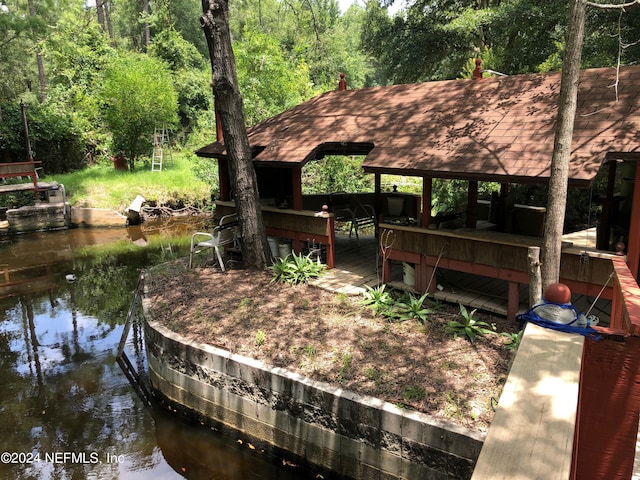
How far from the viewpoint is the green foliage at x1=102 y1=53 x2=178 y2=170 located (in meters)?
21.1

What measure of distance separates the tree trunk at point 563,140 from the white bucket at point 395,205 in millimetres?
5975

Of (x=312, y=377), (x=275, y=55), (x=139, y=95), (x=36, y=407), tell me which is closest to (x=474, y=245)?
(x=312, y=377)

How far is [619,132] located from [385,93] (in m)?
4.67

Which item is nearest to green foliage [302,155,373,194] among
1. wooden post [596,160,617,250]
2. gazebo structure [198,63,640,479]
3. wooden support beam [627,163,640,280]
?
gazebo structure [198,63,640,479]

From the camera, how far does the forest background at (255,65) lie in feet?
49.1

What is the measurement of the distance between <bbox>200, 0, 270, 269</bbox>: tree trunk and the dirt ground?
921 mm

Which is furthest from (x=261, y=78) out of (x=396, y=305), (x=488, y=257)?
(x=488, y=257)

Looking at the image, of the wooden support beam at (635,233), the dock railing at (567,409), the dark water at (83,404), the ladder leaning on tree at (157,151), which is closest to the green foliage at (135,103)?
the ladder leaning on tree at (157,151)

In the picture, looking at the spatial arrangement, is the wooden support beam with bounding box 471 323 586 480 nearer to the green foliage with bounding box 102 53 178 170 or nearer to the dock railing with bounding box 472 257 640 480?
the dock railing with bounding box 472 257 640 480

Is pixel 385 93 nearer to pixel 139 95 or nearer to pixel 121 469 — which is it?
pixel 121 469

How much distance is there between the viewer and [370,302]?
7.29 metres

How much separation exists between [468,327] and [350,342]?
1.58m

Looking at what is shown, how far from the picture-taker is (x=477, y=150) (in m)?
6.70

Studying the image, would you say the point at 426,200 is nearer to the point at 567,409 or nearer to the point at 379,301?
the point at 379,301
